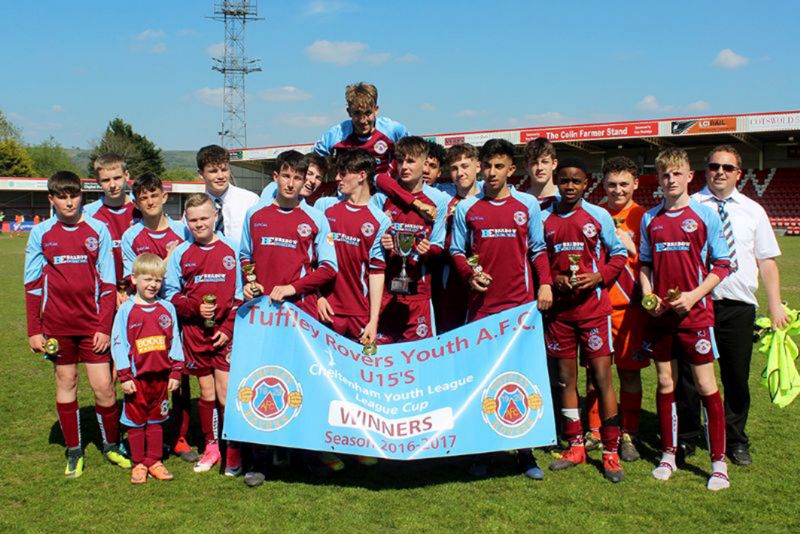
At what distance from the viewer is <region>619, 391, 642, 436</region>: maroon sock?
197 inches

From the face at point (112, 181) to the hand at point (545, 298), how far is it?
3.40m

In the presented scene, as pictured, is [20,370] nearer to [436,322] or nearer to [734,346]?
[436,322]

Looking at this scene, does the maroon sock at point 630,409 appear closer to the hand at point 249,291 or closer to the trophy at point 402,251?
the trophy at point 402,251

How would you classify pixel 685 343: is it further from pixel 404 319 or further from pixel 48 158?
pixel 48 158

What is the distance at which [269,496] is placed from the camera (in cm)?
426

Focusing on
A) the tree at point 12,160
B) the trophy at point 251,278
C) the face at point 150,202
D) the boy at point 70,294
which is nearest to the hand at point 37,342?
the boy at point 70,294

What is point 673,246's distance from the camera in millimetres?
4445

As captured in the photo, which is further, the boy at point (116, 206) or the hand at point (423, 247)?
the boy at point (116, 206)

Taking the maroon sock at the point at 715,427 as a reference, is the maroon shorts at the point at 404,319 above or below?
above

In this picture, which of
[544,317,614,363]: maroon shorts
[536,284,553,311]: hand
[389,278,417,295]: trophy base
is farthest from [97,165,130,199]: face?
[544,317,614,363]: maroon shorts

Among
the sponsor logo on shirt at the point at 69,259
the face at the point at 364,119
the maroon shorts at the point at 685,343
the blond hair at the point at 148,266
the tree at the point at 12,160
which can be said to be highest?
the tree at the point at 12,160

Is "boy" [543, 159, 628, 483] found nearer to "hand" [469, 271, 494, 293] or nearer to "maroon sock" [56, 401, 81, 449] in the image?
"hand" [469, 271, 494, 293]

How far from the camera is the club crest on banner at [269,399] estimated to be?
433cm

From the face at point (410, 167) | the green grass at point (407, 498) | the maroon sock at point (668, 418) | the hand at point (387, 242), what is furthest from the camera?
the face at point (410, 167)
